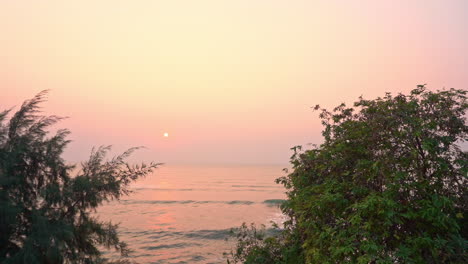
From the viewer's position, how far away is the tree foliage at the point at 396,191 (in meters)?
7.48

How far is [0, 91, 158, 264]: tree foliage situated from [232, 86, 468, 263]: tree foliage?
6.35 meters

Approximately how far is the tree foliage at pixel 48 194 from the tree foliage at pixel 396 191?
250 inches

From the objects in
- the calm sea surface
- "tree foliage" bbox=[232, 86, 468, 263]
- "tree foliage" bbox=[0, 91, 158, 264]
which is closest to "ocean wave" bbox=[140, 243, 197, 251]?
the calm sea surface

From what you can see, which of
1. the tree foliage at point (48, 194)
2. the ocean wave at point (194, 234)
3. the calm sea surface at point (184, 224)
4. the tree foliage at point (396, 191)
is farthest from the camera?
the ocean wave at point (194, 234)

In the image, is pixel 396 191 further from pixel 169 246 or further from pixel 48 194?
pixel 169 246

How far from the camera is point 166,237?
3659 centimetres

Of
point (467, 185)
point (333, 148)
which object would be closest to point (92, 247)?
point (333, 148)

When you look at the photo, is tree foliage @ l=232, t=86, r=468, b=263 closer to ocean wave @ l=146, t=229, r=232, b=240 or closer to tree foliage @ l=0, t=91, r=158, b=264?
tree foliage @ l=0, t=91, r=158, b=264

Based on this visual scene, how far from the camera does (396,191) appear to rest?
309 inches

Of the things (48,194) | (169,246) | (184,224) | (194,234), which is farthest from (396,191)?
(184,224)

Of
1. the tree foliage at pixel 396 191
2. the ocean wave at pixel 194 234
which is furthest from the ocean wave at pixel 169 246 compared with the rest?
the tree foliage at pixel 396 191

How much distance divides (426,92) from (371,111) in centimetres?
161

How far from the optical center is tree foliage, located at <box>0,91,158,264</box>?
29.8 feet

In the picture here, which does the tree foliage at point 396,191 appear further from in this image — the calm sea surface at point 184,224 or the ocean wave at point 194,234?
the ocean wave at point 194,234
